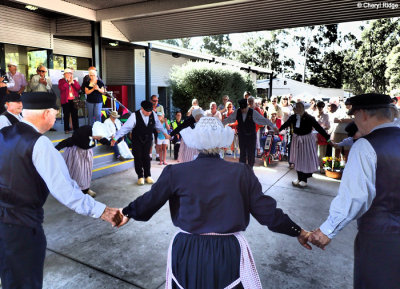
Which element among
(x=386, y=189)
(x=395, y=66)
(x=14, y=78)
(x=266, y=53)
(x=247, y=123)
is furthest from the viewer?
(x=266, y=53)

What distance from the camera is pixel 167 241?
4188 mm

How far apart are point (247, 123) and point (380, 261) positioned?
5306 mm

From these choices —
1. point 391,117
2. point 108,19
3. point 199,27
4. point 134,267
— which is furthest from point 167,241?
point 108,19

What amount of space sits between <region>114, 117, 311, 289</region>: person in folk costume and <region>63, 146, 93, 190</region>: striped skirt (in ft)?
12.1

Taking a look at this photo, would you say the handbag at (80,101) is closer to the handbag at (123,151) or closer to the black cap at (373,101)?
the handbag at (123,151)

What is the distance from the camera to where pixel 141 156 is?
6891 mm

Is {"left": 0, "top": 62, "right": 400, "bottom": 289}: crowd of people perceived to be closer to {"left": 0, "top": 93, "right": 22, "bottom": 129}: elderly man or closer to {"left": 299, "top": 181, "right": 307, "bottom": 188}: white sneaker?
{"left": 0, "top": 93, "right": 22, "bottom": 129}: elderly man

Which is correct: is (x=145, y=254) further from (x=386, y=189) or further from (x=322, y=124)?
(x=322, y=124)

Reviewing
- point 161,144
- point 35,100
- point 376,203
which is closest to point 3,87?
point 161,144

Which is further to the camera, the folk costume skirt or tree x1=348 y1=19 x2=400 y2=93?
tree x1=348 y1=19 x2=400 y2=93

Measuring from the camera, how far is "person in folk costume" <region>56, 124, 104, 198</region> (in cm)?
507

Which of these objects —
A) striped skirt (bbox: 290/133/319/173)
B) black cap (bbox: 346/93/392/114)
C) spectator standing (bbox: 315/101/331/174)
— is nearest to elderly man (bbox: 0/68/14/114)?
striped skirt (bbox: 290/133/319/173)

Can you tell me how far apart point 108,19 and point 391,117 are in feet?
31.5

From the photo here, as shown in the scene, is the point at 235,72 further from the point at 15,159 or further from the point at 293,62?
the point at 293,62
